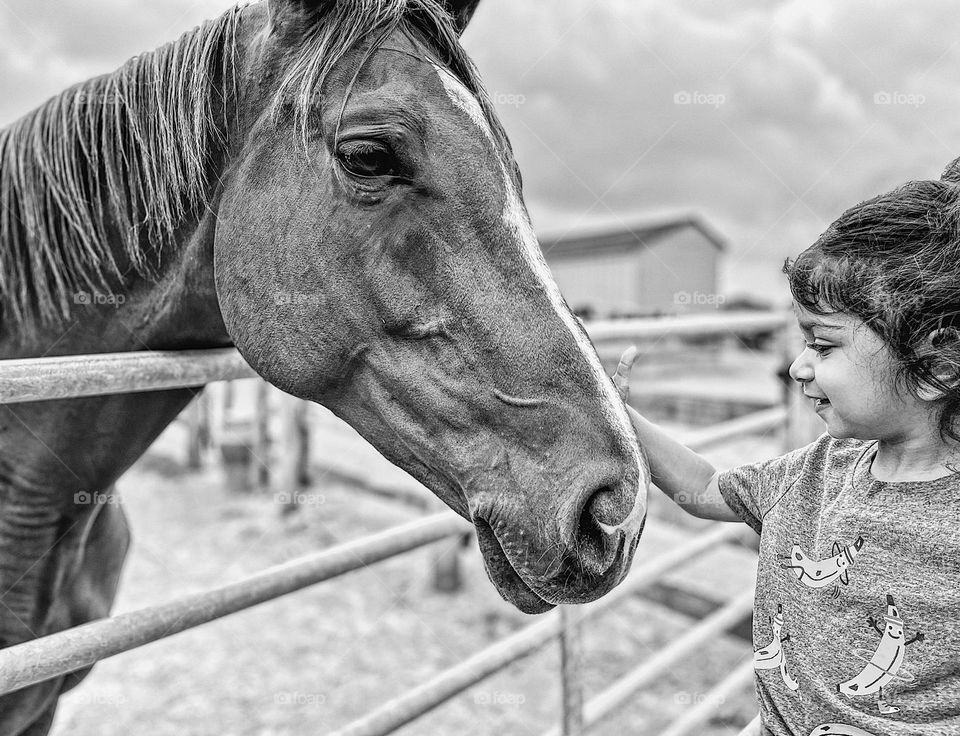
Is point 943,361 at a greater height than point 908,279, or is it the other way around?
point 908,279

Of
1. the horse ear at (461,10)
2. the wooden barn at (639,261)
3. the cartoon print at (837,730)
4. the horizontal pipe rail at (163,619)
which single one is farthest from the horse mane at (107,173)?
the wooden barn at (639,261)

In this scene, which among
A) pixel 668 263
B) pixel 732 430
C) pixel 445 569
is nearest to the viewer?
pixel 732 430

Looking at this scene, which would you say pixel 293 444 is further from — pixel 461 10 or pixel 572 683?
pixel 461 10

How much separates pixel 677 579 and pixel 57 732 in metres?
3.09

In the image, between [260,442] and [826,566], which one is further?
[260,442]

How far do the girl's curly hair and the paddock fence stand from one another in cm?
68

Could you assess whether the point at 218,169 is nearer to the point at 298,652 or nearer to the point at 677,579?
the point at 298,652

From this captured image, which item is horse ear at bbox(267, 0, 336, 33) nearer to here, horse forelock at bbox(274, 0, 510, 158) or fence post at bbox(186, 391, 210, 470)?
horse forelock at bbox(274, 0, 510, 158)

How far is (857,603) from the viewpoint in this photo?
3.07 ft

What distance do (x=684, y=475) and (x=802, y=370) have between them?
1.06 feet

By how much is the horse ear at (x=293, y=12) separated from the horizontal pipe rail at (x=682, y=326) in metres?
0.90

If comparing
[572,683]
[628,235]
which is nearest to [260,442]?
[572,683]

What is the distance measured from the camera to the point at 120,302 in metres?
1.22

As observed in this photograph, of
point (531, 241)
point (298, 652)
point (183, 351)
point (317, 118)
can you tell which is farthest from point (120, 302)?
point (298, 652)
